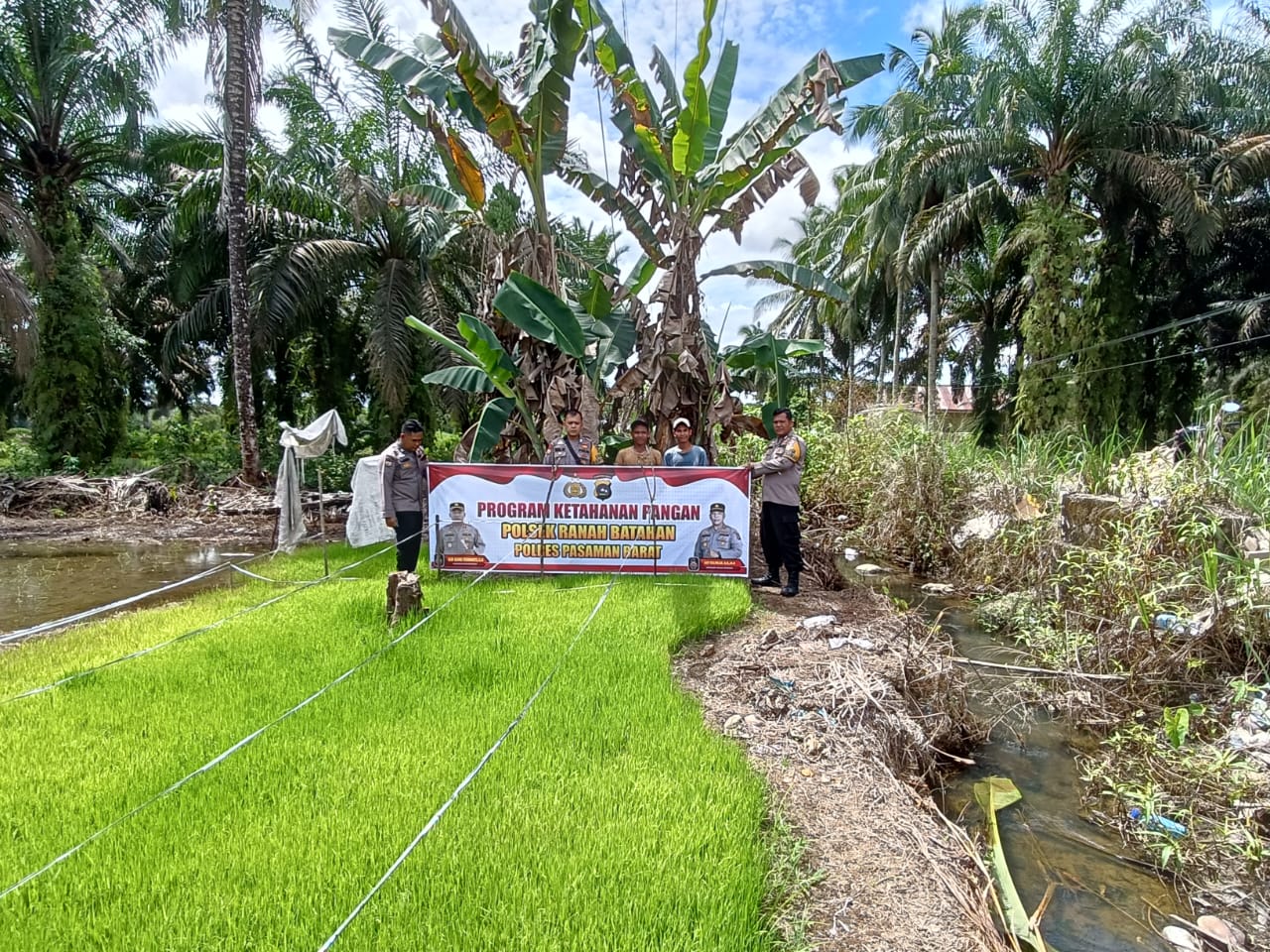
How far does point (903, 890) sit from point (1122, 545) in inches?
160

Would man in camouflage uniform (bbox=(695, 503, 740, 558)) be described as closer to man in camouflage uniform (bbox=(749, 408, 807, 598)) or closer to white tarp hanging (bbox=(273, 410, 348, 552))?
man in camouflage uniform (bbox=(749, 408, 807, 598))

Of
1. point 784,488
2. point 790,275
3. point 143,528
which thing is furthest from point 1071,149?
point 143,528

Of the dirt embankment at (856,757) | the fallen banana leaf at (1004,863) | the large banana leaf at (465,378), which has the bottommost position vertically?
the fallen banana leaf at (1004,863)

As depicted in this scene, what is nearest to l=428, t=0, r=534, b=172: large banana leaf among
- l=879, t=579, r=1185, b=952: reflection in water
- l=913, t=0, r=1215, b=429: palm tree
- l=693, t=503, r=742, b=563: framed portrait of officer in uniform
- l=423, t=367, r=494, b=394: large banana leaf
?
l=423, t=367, r=494, b=394: large banana leaf

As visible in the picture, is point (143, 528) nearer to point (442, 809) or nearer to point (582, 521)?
point (582, 521)

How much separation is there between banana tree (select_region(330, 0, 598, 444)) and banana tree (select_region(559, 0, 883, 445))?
560mm

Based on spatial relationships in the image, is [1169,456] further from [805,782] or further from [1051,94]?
[1051,94]

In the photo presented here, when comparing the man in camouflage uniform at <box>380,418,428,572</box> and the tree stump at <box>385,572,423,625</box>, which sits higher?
the man in camouflage uniform at <box>380,418,428,572</box>

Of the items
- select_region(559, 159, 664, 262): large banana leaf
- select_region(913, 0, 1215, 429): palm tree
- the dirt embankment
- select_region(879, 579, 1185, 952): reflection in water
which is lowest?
select_region(879, 579, 1185, 952): reflection in water

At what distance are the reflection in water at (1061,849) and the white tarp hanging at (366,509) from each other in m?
7.20

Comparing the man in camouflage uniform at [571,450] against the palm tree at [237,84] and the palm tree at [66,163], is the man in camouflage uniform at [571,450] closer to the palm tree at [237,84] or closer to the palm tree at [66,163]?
the palm tree at [237,84]

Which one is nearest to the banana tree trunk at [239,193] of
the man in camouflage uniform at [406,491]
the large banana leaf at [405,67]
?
the large banana leaf at [405,67]

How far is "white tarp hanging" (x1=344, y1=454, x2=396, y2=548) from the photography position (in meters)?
9.22

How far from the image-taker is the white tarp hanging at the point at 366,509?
9.22 metres
